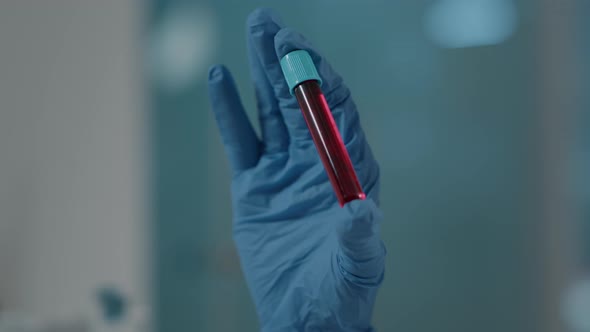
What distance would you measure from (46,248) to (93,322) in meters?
0.27

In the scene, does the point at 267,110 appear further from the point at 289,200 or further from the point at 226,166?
the point at 226,166

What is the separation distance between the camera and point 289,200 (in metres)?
0.63

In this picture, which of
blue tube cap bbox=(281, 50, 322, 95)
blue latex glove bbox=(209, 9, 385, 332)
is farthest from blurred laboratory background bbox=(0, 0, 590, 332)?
blue tube cap bbox=(281, 50, 322, 95)

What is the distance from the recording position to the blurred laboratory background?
76cm

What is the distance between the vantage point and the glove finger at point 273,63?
58 centimetres

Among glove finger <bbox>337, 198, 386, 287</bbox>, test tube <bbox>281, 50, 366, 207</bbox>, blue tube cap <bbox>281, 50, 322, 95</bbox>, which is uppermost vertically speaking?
blue tube cap <bbox>281, 50, 322, 95</bbox>

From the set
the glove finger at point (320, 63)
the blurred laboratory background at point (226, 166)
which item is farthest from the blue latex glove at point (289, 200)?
the blurred laboratory background at point (226, 166)

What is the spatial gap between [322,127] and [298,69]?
67mm

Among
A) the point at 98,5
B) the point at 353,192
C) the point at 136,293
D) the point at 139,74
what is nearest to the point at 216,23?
the point at 139,74

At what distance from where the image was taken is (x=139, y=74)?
1.27 m

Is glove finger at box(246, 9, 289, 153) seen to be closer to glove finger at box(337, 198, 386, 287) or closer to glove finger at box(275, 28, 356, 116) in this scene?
glove finger at box(275, 28, 356, 116)

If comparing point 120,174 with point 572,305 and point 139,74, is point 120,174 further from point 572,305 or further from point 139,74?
point 572,305

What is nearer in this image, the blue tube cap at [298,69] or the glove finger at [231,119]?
the blue tube cap at [298,69]

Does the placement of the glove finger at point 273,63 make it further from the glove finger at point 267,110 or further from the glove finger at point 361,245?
the glove finger at point 361,245
